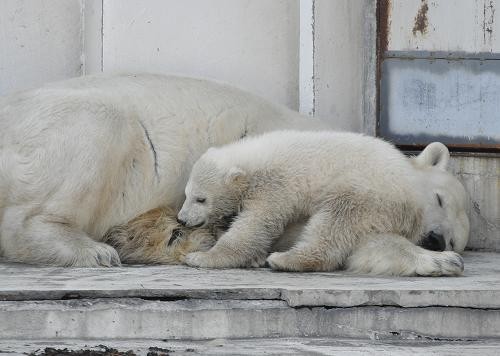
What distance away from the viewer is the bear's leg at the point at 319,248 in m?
4.82

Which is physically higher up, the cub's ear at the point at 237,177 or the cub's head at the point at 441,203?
the cub's ear at the point at 237,177

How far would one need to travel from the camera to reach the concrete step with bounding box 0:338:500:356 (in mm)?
3668

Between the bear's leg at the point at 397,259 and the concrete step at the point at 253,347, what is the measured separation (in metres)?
0.73

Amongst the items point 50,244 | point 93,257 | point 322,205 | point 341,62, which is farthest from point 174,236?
point 341,62

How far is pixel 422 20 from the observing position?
6.52 metres

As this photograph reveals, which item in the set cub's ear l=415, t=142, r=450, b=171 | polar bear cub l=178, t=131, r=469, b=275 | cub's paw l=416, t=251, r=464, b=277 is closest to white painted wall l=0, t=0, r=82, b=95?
→ polar bear cub l=178, t=131, r=469, b=275

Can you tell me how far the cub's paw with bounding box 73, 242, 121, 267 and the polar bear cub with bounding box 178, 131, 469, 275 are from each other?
0.39 meters

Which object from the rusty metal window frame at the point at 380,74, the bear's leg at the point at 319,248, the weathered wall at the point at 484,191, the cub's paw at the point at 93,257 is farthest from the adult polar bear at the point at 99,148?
the weathered wall at the point at 484,191

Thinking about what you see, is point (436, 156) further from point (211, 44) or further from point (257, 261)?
point (211, 44)

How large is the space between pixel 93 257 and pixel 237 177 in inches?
30.4

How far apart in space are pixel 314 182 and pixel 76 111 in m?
1.26

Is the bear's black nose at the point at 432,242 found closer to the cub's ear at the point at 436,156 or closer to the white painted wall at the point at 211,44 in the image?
the cub's ear at the point at 436,156

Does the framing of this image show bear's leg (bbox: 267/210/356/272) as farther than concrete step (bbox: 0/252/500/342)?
Yes

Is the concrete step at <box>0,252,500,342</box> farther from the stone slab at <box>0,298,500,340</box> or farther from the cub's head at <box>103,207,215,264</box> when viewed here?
the cub's head at <box>103,207,215,264</box>
